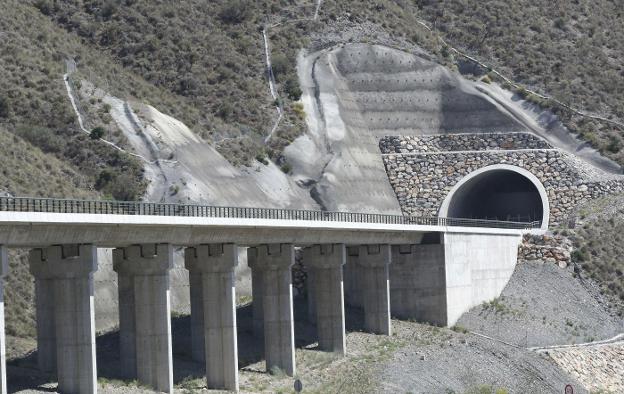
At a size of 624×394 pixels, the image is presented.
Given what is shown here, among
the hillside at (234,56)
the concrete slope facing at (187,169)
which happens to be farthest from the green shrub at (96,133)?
the concrete slope facing at (187,169)

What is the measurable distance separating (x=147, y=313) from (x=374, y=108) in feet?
174

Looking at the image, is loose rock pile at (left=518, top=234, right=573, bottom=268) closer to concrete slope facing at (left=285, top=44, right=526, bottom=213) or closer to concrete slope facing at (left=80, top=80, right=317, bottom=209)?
concrete slope facing at (left=285, top=44, right=526, bottom=213)

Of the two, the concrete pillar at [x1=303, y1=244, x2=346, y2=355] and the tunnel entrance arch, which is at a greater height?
the tunnel entrance arch

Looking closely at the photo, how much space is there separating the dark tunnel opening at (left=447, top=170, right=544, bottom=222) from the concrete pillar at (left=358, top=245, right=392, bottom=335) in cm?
2620

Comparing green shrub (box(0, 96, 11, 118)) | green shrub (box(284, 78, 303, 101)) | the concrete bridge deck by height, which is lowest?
the concrete bridge deck

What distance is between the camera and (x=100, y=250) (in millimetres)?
69500

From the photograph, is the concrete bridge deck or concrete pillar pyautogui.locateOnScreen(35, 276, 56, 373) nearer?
the concrete bridge deck

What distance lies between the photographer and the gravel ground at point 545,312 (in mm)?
81438

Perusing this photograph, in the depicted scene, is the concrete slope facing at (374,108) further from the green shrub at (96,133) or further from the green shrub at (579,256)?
the green shrub at (96,133)

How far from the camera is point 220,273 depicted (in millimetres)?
62188

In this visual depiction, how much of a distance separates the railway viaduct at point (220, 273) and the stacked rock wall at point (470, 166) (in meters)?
10.1

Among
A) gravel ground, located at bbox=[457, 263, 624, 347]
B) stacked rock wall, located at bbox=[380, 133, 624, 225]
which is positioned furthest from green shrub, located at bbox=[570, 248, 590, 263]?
stacked rock wall, located at bbox=[380, 133, 624, 225]

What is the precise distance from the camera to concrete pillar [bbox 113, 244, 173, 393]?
5675cm

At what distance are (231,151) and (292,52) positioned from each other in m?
18.3
